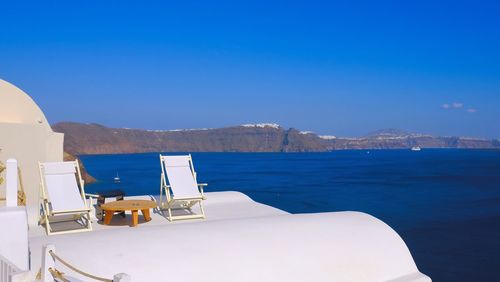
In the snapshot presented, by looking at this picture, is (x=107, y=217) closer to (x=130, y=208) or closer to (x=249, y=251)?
(x=130, y=208)

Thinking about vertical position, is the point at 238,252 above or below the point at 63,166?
below

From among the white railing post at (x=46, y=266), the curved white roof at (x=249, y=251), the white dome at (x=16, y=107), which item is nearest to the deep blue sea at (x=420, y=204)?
the curved white roof at (x=249, y=251)

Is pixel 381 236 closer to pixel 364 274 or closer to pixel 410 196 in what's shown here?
pixel 364 274

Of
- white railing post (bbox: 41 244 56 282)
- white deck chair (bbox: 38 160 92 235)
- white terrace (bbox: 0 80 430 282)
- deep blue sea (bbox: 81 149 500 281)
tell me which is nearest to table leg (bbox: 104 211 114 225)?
white terrace (bbox: 0 80 430 282)

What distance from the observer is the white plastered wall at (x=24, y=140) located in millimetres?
8953

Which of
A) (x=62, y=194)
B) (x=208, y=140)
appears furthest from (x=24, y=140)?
(x=208, y=140)

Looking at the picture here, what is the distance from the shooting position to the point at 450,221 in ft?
100

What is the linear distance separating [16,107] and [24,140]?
84.0 inches

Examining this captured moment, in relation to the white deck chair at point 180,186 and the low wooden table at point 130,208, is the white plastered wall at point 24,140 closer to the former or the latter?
the low wooden table at point 130,208

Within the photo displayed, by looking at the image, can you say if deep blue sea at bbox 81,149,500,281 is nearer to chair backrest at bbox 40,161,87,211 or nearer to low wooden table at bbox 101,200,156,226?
low wooden table at bbox 101,200,156,226

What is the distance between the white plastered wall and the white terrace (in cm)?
259

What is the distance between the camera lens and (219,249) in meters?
5.19

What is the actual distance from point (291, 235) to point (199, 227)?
119 centimetres

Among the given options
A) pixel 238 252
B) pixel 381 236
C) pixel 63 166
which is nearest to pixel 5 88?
pixel 63 166
